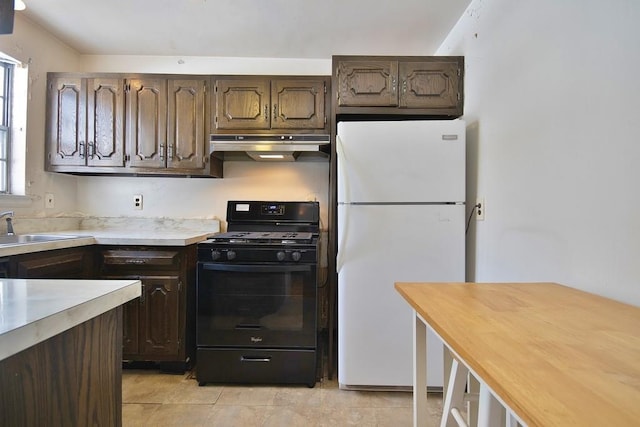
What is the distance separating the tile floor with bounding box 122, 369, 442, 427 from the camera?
1646mm

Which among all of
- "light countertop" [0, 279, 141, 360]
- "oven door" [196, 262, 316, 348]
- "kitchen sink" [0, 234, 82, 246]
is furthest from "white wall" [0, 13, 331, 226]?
"light countertop" [0, 279, 141, 360]

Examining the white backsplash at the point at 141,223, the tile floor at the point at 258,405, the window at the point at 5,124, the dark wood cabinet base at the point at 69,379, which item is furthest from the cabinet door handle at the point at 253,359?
the window at the point at 5,124

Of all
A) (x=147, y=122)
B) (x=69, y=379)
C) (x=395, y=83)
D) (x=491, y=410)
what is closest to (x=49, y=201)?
(x=147, y=122)

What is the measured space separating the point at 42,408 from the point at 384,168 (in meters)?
1.67

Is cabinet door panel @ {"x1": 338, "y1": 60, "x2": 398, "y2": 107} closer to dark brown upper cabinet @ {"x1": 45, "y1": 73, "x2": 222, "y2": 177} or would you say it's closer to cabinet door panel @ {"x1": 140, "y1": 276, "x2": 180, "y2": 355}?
dark brown upper cabinet @ {"x1": 45, "y1": 73, "x2": 222, "y2": 177}

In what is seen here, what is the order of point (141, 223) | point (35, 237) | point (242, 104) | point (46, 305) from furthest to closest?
point (141, 223) < point (242, 104) < point (35, 237) < point (46, 305)

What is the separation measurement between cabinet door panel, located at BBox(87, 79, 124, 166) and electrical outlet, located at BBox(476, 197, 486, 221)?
247 cm

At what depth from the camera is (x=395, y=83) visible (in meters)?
2.06

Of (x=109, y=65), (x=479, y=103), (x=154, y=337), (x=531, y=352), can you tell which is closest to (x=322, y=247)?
(x=154, y=337)

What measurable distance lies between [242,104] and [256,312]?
1.46 m

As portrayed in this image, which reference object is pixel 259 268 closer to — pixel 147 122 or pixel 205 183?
pixel 205 183

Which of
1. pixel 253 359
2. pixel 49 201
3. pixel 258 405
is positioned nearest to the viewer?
pixel 258 405

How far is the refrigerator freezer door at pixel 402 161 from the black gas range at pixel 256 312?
20.4 inches

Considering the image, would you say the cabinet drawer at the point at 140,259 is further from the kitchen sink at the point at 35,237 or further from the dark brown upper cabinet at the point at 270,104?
the dark brown upper cabinet at the point at 270,104
